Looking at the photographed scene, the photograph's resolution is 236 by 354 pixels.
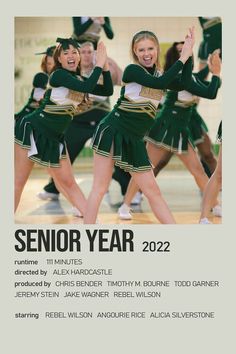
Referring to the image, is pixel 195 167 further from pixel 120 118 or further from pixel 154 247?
pixel 154 247

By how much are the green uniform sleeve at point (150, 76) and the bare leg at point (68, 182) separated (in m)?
0.89

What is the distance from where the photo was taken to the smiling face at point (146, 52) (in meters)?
4.80

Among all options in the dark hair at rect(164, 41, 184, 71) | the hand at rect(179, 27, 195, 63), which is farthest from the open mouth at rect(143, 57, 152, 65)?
the dark hair at rect(164, 41, 184, 71)

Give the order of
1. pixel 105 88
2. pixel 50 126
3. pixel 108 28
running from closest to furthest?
pixel 105 88
pixel 50 126
pixel 108 28

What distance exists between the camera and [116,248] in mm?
4684

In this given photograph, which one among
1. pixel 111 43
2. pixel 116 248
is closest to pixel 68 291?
pixel 116 248

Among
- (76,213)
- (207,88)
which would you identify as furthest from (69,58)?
(76,213)

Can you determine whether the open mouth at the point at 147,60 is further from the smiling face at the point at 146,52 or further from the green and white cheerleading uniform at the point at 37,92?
the green and white cheerleading uniform at the point at 37,92

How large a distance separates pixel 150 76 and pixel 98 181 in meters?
0.72

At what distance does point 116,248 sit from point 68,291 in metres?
0.37

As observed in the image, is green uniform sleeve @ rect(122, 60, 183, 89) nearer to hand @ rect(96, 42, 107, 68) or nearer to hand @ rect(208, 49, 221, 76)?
hand @ rect(96, 42, 107, 68)

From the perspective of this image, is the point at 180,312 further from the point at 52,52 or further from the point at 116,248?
the point at 52,52

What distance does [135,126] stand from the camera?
4.90 metres

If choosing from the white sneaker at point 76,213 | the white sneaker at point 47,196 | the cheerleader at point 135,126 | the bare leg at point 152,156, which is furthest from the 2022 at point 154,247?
the white sneaker at point 47,196
